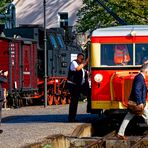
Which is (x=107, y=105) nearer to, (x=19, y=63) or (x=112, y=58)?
(x=112, y=58)

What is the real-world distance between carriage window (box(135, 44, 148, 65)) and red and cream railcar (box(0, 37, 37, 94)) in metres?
13.0

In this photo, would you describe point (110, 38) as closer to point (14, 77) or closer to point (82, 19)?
point (14, 77)

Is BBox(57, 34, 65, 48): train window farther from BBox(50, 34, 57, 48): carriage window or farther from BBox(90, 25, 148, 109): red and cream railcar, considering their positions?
BBox(90, 25, 148, 109): red and cream railcar

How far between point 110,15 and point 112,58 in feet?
68.8

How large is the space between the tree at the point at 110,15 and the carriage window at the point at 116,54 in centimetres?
1956

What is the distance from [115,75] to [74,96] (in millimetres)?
2245

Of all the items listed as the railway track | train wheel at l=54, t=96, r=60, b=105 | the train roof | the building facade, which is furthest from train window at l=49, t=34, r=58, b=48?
the building facade

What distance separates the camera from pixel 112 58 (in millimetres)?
17812

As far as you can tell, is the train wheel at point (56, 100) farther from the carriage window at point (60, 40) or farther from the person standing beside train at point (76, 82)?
the person standing beside train at point (76, 82)

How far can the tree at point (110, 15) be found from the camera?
40.0 metres

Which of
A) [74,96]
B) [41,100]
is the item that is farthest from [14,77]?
[74,96]

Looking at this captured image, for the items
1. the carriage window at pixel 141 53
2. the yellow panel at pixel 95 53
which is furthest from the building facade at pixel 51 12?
the carriage window at pixel 141 53

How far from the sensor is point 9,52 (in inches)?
1209

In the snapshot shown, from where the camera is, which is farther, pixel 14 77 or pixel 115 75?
pixel 14 77
